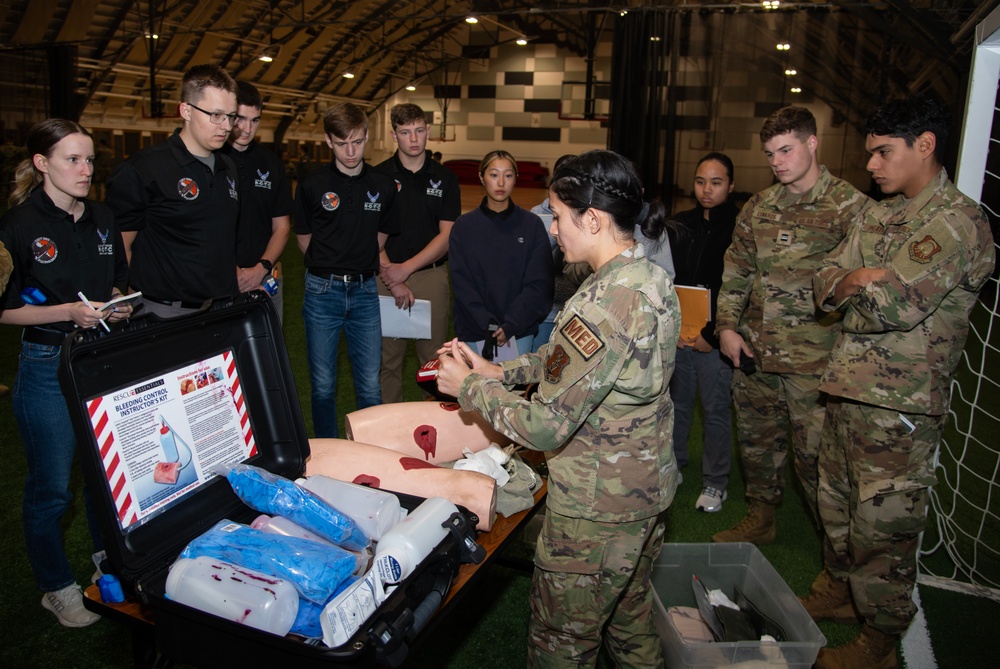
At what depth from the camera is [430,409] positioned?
214 centimetres

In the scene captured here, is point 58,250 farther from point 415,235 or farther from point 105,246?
point 415,235

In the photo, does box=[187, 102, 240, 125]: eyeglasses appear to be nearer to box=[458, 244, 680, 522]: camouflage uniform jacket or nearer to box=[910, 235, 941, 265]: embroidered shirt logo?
box=[458, 244, 680, 522]: camouflage uniform jacket

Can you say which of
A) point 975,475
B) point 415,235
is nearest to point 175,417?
point 415,235

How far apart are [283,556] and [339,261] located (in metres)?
2.26

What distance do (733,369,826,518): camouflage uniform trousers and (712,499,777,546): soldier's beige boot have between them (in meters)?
0.04

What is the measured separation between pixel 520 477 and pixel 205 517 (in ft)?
2.47

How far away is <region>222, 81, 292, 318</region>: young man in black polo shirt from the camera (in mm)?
3291

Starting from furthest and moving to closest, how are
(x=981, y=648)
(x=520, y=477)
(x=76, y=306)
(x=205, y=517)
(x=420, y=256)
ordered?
(x=420, y=256) → (x=981, y=648) → (x=76, y=306) → (x=520, y=477) → (x=205, y=517)

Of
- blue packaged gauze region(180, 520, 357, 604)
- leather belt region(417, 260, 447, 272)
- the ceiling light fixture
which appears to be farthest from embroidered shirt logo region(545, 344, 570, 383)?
the ceiling light fixture

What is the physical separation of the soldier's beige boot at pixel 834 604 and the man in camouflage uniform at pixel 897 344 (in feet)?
0.84

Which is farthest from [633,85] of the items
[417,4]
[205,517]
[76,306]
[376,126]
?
[376,126]

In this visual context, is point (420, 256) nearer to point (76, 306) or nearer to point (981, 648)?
point (76, 306)

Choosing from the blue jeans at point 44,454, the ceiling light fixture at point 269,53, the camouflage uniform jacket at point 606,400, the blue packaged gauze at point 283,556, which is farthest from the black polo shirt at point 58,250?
the ceiling light fixture at point 269,53

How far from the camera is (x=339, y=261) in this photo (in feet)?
11.1
